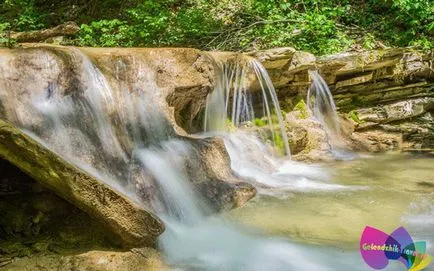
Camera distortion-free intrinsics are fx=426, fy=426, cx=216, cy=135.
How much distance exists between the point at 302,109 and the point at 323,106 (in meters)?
0.62

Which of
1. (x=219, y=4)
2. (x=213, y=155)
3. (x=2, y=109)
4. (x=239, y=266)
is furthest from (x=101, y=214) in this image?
(x=219, y=4)

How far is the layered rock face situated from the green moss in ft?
0.19

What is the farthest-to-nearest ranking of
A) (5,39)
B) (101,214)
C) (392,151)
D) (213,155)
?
(392,151) → (5,39) → (213,155) → (101,214)

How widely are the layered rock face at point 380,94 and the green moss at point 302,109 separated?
0.06 m

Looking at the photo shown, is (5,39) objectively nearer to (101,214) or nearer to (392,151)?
(101,214)

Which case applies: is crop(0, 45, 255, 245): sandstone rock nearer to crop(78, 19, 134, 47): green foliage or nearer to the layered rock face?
the layered rock face

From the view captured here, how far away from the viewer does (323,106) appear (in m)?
7.89

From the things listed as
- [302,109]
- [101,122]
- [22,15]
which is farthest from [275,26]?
[22,15]

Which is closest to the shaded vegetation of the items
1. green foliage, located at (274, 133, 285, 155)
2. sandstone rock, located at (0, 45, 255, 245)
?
green foliage, located at (274, 133, 285, 155)

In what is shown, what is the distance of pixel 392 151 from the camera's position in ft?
24.7

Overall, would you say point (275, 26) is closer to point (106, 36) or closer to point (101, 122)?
point (106, 36)

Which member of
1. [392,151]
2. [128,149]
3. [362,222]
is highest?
[128,149]

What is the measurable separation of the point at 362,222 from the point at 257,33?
235 inches

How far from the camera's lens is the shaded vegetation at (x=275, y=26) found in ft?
28.9
